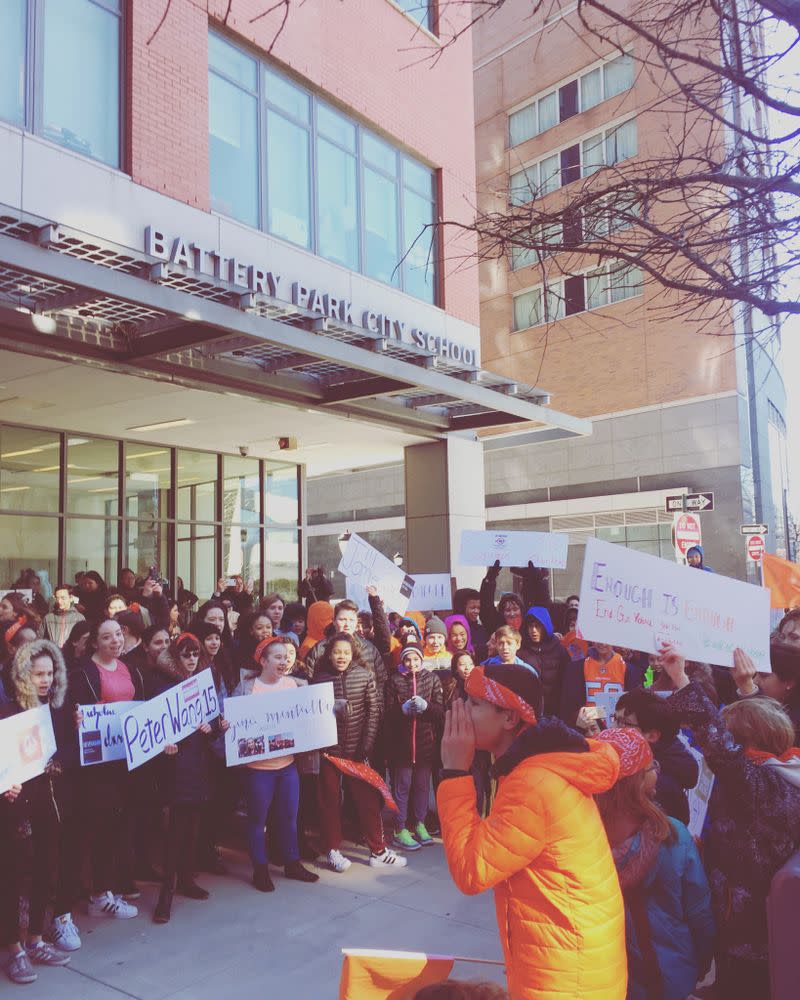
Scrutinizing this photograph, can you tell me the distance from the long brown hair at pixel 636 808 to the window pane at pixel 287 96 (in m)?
13.3

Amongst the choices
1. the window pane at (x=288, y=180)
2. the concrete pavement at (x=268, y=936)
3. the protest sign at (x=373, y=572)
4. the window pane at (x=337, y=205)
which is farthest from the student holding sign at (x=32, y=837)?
the window pane at (x=337, y=205)

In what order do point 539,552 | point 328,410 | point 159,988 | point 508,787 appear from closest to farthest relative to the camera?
point 508,787 → point 159,988 → point 539,552 → point 328,410

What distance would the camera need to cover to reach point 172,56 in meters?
12.4

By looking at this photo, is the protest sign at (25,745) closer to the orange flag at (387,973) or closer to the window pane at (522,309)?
the orange flag at (387,973)

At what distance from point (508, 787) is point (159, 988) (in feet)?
10.9

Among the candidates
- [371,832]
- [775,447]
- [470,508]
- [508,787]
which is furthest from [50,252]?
[775,447]

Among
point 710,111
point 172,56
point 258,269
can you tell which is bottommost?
point 710,111

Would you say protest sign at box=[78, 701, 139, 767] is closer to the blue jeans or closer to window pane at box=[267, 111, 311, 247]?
the blue jeans

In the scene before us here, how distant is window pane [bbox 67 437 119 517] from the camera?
52.6 feet

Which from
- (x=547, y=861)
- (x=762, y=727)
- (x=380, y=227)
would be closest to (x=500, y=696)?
(x=547, y=861)

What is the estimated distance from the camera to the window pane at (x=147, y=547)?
1706cm

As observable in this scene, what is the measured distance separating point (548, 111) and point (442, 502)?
863 inches

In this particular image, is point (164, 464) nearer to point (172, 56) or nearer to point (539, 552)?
point (172, 56)

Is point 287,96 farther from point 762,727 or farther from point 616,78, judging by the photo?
point 616,78
